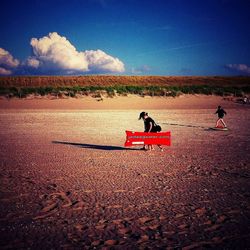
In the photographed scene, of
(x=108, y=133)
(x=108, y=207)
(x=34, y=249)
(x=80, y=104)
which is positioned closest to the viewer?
(x=34, y=249)

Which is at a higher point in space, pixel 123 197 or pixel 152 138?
pixel 152 138

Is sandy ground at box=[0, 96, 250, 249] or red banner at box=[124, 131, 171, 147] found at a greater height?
red banner at box=[124, 131, 171, 147]

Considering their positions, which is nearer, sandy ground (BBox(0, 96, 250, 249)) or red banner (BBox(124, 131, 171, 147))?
sandy ground (BBox(0, 96, 250, 249))

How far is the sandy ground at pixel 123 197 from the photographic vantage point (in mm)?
4730

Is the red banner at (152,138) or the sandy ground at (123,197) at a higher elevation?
the red banner at (152,138)

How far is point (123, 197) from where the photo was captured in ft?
21.2

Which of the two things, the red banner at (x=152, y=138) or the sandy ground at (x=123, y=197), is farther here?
the red banner at (x=152, y=138)

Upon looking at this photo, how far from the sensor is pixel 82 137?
573 inches

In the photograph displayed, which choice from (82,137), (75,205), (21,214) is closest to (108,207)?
(75,205)

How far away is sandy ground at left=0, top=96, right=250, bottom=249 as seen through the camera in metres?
4.73

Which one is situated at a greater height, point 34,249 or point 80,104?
point 80,104

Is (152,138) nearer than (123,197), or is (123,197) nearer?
(123,197)

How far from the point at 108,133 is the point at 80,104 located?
67.3 feet

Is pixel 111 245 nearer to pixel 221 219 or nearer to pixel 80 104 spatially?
pixel 221 219
